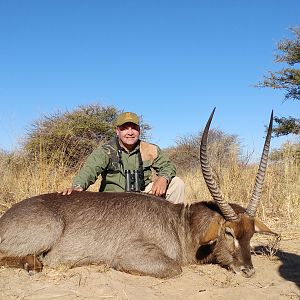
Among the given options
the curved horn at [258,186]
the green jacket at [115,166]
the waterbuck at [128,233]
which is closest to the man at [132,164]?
the green jacket at [115,166]

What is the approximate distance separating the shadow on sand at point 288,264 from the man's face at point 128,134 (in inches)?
87.1

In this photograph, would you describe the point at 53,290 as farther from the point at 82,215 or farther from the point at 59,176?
the point at 59,176

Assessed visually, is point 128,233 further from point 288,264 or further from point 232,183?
point 232,183

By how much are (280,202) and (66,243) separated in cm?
469

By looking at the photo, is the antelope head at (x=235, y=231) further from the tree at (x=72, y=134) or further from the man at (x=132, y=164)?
the tree at (x=72, y=134)

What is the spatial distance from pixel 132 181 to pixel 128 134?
676mm

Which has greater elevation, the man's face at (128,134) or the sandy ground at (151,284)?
the man's face at (128,134)

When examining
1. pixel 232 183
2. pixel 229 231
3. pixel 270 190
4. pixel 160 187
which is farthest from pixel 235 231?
pixel 232 183

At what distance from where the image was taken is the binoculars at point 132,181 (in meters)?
6.10

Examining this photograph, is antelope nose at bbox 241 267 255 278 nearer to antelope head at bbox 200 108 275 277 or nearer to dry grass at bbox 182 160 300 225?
antelope head at bbox 200 108 275 277

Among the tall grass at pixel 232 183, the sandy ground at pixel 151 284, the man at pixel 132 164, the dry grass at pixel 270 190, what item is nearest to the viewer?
the sandy ground at pixel 151 284

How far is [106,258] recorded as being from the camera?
181 inches

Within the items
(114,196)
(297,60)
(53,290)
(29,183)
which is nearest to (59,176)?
(29,183)

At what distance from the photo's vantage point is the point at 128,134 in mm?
6277
